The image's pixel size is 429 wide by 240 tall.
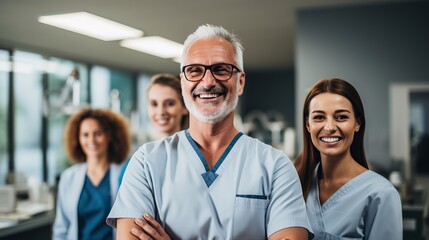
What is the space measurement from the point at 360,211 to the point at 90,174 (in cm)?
134

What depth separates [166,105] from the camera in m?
1.92

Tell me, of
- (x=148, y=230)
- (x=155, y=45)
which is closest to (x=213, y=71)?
(x=148, y=230)

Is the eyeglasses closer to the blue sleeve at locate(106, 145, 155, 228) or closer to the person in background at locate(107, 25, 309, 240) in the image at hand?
the person in background at locate(107, 25, 309, 240)

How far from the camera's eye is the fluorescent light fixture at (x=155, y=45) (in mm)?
4480

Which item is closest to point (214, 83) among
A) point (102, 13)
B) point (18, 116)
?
point (102, 13)

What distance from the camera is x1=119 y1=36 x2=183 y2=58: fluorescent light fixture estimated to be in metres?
4.48

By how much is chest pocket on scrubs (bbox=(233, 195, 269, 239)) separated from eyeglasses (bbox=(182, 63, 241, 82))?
1.02 ft

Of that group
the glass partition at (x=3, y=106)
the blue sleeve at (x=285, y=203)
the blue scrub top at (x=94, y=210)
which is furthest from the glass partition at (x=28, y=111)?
the blue sleeve at (x=285, y=203)

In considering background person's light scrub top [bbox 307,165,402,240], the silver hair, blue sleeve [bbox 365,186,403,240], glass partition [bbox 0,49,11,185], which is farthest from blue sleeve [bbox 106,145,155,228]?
glass partition [bbox 0,49,11,185]

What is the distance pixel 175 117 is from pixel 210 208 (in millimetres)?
791

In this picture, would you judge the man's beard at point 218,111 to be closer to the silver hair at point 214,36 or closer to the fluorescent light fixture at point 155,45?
the silver hair at point 214,36

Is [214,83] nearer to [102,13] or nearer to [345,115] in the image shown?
[345,115]

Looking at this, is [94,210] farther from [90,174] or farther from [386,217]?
[386,217]

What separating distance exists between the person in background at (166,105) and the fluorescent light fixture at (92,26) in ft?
5.63
